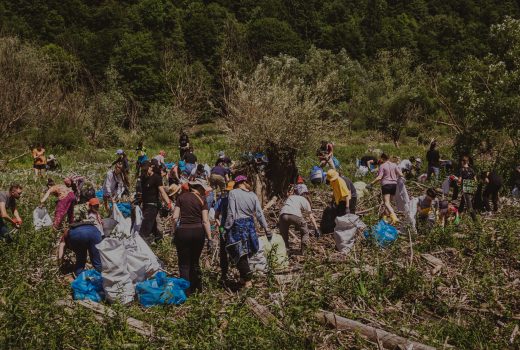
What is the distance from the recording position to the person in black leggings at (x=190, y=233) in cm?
655

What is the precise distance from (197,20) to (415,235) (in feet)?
165

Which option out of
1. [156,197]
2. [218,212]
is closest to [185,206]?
[218,212]

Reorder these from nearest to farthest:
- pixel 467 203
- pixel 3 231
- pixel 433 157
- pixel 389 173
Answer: pixel 3 231 < pixel 389 173 < pixel 467 203 < pixel 433 157

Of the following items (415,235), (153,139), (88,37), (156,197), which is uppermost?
(88,37)

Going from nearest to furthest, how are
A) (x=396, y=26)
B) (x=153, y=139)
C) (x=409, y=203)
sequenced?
(x=409, y=203) → (x=153, y=139) → (x=396, y=26)

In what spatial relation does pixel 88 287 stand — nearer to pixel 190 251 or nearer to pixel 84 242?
pixel 84 242

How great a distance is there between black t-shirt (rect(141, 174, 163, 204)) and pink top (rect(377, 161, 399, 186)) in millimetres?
4694

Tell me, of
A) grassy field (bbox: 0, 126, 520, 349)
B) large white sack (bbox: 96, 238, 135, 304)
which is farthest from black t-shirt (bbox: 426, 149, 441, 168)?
large white sack (bbox: 96, 238, 135, 304)

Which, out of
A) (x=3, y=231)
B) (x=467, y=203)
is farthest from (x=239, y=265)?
(x=467, y=203)

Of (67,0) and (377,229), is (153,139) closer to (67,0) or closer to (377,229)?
(377,229)

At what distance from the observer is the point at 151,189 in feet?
28.6

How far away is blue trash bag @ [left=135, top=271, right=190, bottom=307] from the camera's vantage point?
641cm

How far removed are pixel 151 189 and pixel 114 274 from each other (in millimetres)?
2465

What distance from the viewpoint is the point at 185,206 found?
21.7ft
